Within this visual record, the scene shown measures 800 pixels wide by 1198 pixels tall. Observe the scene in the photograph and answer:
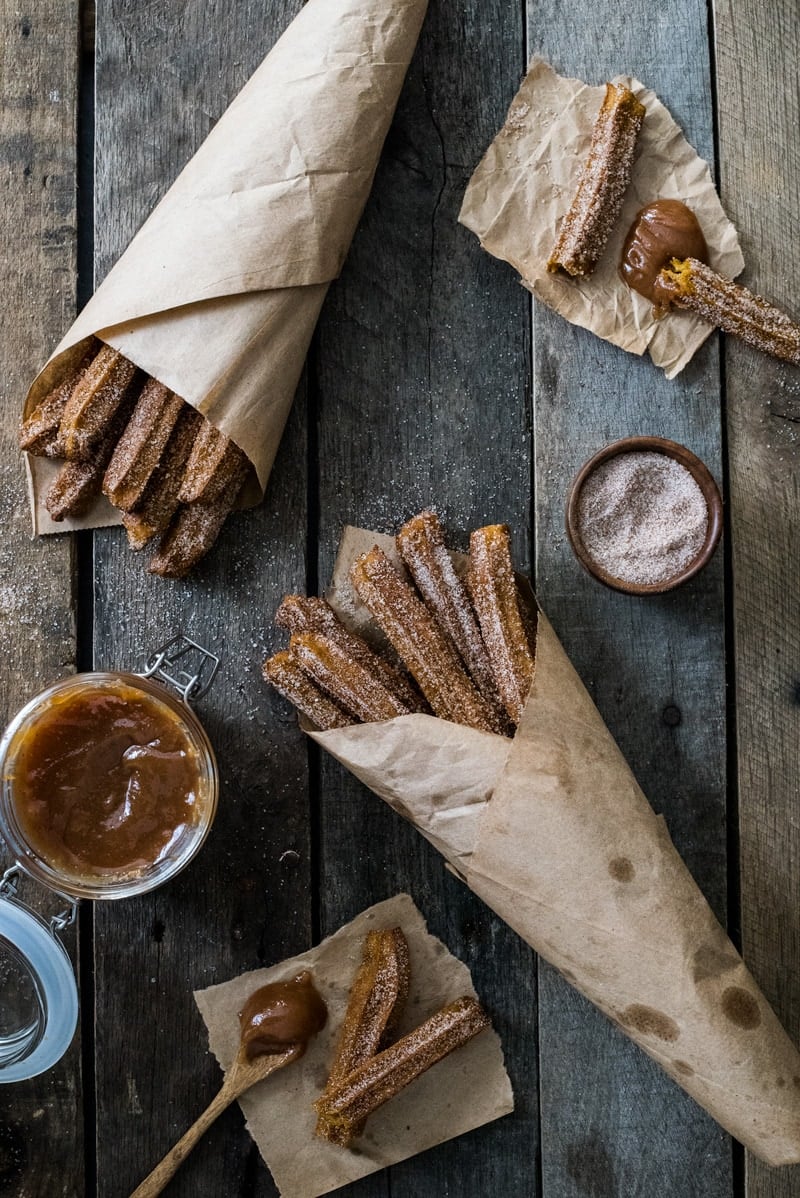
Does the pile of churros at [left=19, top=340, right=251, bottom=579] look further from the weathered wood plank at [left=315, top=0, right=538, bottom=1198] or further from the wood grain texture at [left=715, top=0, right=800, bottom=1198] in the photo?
the wood grain texture at [left=715, top=0, right=800, bottom=1198]

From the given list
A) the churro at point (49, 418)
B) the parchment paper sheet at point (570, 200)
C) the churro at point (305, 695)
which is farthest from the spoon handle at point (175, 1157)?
the parchment paper sheet at point (570, 200)

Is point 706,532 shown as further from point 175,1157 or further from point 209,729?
point 175,1157

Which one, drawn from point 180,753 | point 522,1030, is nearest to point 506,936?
point 522,1030

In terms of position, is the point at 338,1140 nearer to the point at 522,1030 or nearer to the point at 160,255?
the point at 522,1030

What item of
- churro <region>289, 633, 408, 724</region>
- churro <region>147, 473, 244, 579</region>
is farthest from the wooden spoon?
churro <region>147, 473, 244, 579</region>

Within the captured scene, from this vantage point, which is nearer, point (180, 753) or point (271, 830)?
point (180, 753)

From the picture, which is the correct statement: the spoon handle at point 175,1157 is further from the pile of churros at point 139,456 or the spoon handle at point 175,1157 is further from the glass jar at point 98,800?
the pile of churros at point 139,456

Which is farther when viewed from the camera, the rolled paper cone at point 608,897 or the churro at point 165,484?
the churro at point 165,484
